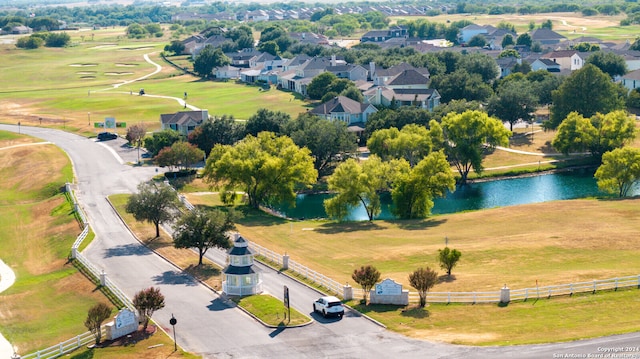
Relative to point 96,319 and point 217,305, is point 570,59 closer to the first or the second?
point 217,305

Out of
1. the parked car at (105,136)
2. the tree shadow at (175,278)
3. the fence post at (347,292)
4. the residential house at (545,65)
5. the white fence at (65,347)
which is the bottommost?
the parked car at (105,136)

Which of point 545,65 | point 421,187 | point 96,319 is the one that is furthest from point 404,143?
point 545,65

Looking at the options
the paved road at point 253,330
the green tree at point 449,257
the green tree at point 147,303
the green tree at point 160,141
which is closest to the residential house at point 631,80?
the green tree at point 160,141

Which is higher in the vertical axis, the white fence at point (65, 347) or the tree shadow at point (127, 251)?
the white fence at point (65, 347)

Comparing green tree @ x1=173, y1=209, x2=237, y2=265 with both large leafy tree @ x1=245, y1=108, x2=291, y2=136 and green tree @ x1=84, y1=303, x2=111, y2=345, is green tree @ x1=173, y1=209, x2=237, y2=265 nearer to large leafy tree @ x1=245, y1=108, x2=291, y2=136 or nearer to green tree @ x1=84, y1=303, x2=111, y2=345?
green tree @ x1=84, y1=303, x2=111, y2=345

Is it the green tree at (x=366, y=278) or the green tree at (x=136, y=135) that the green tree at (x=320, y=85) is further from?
the green tree at (x=366, y=278)

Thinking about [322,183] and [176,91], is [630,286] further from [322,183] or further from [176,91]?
[176,91]

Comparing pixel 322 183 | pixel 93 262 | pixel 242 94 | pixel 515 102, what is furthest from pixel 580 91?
pixel 93 262
